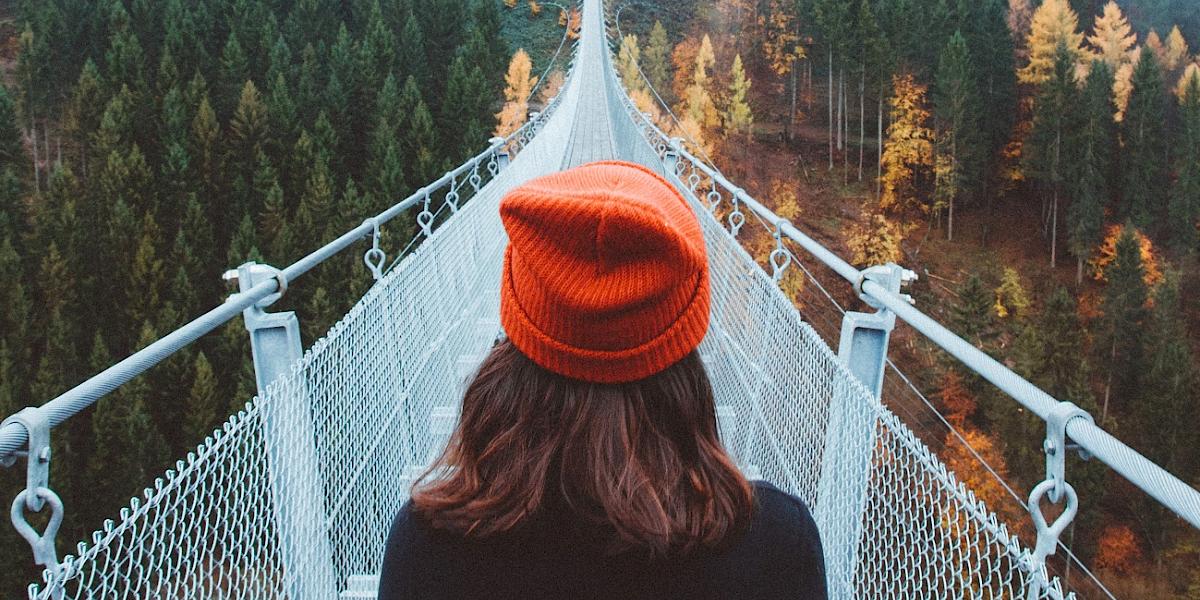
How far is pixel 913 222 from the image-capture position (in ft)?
116

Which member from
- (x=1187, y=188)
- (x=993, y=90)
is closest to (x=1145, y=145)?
(x=1187, y=188)

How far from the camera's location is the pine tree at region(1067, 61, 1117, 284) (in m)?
31.8

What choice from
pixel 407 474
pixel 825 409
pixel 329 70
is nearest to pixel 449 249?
pixel 407 474

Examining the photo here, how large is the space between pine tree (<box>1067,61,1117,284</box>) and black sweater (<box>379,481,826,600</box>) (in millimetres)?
35785

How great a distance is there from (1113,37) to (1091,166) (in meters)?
10.1

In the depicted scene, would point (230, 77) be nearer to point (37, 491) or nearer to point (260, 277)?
point (260, 277)

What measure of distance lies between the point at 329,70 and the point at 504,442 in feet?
114

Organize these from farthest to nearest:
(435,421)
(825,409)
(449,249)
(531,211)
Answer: (449,249) < (435,421) < (825,409) < (531,211)

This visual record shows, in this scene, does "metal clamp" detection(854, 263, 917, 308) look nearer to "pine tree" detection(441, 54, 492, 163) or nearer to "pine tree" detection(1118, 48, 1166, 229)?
"pine tree" detection(441, 54, 492, 163)

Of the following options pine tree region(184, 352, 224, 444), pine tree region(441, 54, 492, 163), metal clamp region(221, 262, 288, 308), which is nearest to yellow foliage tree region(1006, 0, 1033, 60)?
pine tree region(441, 54, 492, 163)

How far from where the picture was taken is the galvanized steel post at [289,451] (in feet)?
4.30

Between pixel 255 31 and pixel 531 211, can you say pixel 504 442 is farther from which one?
pixel 255 31

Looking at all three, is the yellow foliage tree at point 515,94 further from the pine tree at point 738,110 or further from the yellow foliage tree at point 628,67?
the pine tree at point 738,110

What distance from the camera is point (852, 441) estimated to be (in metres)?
1.22
